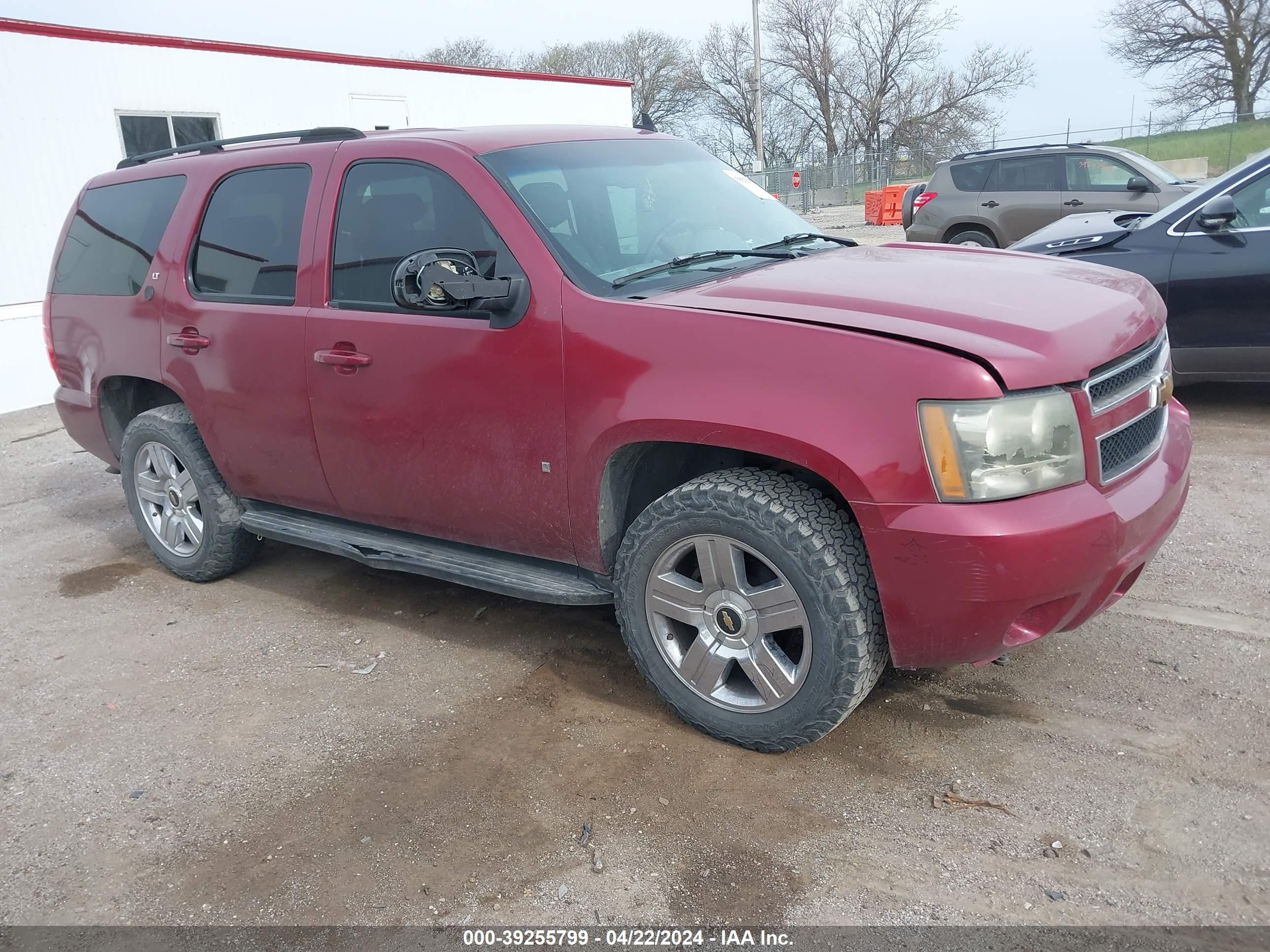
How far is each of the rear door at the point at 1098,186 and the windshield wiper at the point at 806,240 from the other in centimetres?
879

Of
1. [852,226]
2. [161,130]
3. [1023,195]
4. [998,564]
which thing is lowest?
[998,564]

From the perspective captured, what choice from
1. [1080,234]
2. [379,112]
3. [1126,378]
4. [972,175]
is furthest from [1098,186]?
[379,112]

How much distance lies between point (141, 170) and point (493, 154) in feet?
7.67

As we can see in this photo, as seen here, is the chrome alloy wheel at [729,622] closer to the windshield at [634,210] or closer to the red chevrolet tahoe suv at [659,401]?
Answer: the red chevrolet tahoe suv at [659,401]

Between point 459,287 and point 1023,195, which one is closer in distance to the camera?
point 459,287

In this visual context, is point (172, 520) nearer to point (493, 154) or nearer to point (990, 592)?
point (493, 154)

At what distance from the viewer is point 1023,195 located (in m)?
12.1

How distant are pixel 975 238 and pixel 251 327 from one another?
10.5m

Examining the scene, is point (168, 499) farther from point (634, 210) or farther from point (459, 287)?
point (634, 210)

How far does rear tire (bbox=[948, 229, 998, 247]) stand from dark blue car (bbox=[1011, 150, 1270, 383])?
19.9 feet

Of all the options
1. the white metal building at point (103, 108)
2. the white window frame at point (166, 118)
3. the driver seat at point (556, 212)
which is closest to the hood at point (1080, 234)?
the driver seat at point (556, 212)

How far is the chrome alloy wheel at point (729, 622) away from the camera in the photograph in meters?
3.03

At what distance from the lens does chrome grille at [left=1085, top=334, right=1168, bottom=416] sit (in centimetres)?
284

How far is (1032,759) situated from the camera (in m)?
3.06
